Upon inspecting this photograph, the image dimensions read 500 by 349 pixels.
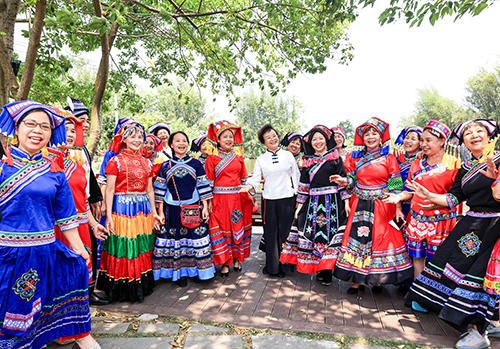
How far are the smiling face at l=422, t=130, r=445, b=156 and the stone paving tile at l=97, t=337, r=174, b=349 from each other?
3408 mm

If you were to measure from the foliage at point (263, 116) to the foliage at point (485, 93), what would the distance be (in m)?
21.0

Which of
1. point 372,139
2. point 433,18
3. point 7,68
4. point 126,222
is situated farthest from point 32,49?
point 433,18

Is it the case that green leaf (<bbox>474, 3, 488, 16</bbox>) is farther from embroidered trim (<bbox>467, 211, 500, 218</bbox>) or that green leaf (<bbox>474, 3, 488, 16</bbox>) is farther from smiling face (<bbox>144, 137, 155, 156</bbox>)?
smiling face (<bbox>144, 137, 155, 156</bbox>)

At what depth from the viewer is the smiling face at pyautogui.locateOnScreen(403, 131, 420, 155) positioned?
432 cm

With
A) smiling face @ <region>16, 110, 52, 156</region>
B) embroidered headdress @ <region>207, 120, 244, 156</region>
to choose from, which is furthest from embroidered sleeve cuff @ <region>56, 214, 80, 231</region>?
embroidered headdress @ <region>207, 120, 244, 156</region>

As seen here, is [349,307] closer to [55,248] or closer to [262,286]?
[262,286]

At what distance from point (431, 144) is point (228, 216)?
278 cm

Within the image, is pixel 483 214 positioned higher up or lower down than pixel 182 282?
higher up

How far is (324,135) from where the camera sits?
4.33 metres

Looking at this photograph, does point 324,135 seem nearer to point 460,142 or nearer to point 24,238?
point 460,142

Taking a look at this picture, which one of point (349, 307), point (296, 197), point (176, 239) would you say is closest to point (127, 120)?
point (176, 239)

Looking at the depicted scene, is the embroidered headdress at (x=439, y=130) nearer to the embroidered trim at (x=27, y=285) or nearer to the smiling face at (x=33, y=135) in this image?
the smiling face at (x=33, y=135)

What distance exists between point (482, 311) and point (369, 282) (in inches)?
45.0

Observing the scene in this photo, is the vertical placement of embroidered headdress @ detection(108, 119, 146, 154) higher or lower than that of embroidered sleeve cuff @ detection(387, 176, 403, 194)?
higher
